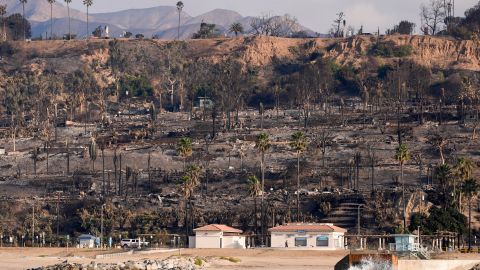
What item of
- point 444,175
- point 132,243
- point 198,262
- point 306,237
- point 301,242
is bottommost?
point 132,243

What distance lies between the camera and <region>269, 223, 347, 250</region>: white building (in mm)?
108812

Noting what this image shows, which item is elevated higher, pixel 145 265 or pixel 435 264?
pixel 435 264

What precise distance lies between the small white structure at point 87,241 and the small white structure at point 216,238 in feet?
27.4

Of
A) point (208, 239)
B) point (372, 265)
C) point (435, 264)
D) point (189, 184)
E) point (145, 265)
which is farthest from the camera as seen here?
point (189, 184)

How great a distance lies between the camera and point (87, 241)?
118188 mm

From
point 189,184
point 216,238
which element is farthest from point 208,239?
point 189,184

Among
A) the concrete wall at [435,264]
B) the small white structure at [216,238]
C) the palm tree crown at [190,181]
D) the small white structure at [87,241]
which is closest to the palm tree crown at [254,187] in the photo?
the palm tree crown at [190,181]

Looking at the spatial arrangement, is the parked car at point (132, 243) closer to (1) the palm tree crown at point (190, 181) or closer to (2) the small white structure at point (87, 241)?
(2) the small white structure at point (87, 241)

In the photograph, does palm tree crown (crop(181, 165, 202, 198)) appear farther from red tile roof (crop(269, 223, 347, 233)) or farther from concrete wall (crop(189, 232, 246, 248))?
red tile roof (crop(269, 223, 347, 233))

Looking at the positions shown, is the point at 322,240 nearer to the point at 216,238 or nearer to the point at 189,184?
the point at 216,238

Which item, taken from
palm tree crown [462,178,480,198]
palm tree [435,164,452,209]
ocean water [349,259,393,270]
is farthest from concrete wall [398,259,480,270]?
palm tree [435,164,452,209]

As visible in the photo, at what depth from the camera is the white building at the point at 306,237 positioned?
108812mm

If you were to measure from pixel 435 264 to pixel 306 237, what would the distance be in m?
46.1

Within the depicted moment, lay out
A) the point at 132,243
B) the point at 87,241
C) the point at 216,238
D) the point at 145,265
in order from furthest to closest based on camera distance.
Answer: the point at 87,241
the point at 132,243
the point at 216,238
the point at 145,265
